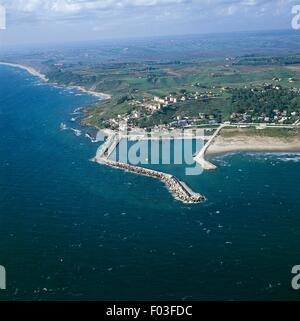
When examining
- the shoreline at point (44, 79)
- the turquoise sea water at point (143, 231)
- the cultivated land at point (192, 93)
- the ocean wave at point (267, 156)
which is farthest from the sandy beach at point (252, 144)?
the shoreline at point (44, 79)

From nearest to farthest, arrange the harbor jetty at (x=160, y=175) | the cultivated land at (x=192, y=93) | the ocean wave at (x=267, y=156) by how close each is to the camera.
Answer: the harbor jetty at (x=160, y=175)
the ocean wave at (x=267, y=156)
the cultivated land at (x=192, y=93)

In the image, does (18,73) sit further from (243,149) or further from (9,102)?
(243,149)

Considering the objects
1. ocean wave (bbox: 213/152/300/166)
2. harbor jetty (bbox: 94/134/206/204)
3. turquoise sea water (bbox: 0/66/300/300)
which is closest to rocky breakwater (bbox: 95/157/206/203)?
harbor jetty (bbox: 94/134/206/204)

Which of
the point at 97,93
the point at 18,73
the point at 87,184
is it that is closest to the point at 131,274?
the point at 87,184

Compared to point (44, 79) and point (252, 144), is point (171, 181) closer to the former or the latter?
point (252, 144)

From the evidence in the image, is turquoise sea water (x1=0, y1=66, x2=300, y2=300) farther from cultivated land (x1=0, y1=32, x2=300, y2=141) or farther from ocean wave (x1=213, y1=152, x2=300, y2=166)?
cultivated land (x1=0, y1=32, x2=300, y2=141)

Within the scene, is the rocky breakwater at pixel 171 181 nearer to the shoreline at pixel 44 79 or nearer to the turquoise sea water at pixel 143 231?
the turquoise sea water at pixel 143 231
